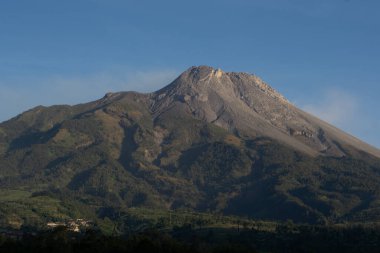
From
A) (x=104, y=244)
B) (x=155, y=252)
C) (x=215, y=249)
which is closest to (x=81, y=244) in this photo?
(x=104, y=244)

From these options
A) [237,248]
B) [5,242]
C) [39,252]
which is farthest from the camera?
[237,248]

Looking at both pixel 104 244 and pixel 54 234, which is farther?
pixel 54 234

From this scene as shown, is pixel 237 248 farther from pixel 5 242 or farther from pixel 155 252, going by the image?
pixel 5 242

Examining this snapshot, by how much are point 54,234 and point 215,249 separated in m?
39.5

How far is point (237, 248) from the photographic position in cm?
16788

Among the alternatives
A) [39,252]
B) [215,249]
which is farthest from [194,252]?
[39,252]

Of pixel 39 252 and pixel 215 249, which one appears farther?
pixel 215 249

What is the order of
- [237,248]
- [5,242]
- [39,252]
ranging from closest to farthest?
[39,252] < [5,242] < [237,248]

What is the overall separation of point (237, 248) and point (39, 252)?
5044cm

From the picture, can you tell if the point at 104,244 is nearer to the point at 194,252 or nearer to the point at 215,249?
the point at 194,252

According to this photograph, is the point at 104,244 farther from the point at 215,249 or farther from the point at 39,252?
the point at 215,249

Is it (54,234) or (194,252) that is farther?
(54,234)

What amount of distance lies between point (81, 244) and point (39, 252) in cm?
1064

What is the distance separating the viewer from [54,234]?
526 ft
